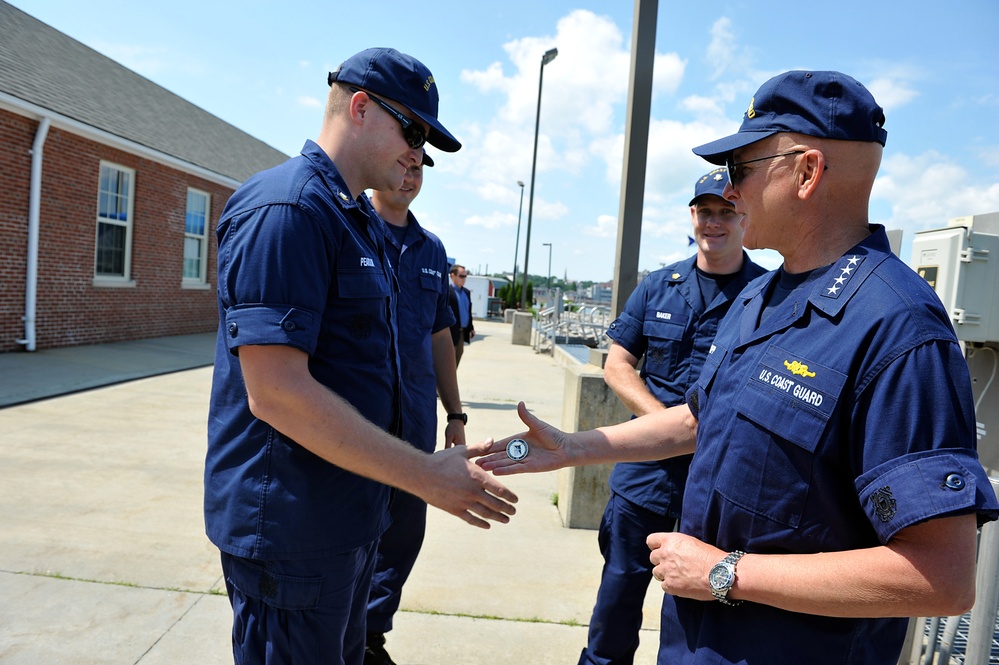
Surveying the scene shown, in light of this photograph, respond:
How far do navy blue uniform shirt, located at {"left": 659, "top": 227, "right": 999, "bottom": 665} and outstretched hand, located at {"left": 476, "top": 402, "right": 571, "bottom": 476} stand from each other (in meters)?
0.67

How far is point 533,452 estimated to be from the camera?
226 cm

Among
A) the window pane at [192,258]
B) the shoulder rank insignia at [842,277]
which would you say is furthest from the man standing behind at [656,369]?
the window pane at [192,258]

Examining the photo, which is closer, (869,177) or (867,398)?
(867,398)

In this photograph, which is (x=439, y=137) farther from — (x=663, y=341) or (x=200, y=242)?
(x=200, y=242)

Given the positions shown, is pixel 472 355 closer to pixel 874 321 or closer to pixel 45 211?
pixel 45 211

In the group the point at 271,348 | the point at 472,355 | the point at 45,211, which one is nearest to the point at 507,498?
the point at 271,348

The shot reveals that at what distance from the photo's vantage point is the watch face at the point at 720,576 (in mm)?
1418

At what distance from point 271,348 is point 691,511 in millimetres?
1114

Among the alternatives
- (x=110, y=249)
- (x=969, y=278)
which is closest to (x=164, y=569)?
(x=969, y=278)

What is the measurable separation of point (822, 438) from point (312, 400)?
1174 mm

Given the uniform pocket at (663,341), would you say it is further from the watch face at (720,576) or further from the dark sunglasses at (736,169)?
the watch face at (720,576)

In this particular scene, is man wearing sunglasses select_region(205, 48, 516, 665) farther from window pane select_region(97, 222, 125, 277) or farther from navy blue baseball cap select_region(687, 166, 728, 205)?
window pane select_region(97, 222, 125, 277)

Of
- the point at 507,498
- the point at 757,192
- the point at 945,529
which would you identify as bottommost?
the point at 507,498

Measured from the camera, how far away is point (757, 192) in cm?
163
